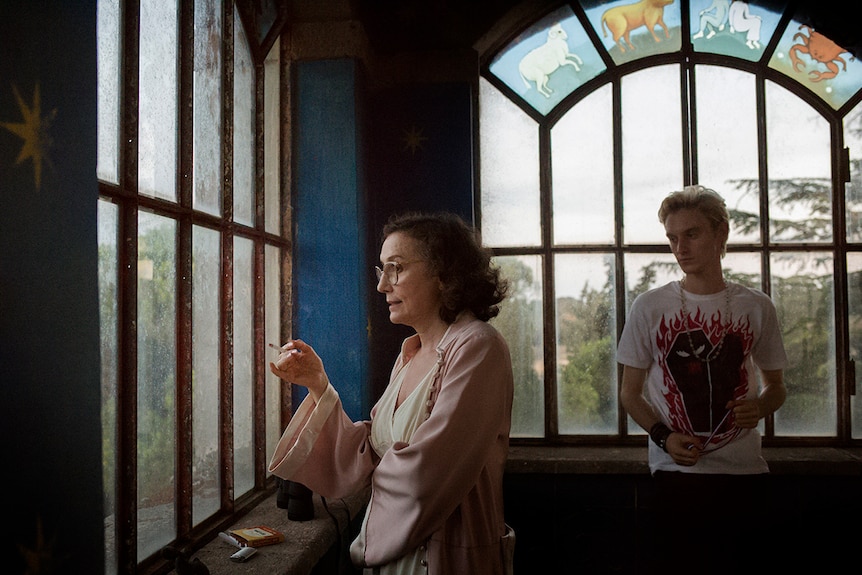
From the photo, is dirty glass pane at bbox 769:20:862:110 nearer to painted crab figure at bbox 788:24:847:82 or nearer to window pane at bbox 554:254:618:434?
painted crab figure at bbox 788:24:847:82

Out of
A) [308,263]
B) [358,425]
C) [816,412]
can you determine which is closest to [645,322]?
[358,425]

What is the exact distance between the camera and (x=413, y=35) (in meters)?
3.00

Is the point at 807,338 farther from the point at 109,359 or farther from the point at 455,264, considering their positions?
the point at 109,359

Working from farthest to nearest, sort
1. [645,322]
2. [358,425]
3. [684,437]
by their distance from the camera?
[645,322] → [684,437] → [358,425]

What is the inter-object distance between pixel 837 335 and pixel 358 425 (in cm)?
241

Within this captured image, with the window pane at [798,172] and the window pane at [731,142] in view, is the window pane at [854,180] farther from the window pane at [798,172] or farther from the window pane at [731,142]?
the window pane at [731,142]

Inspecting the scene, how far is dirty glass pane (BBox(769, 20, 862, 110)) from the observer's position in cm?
305

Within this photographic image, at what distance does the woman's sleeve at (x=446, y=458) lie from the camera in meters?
1.33

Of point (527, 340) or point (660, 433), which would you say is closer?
point (660, 433)

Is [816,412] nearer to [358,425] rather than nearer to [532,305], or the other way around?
[532,305]

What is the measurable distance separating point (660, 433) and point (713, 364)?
25 cm

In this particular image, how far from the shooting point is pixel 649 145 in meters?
3.13

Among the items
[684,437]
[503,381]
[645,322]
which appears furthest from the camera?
[645,322]

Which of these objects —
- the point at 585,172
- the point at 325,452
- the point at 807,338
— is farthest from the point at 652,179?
the point at 325,452
